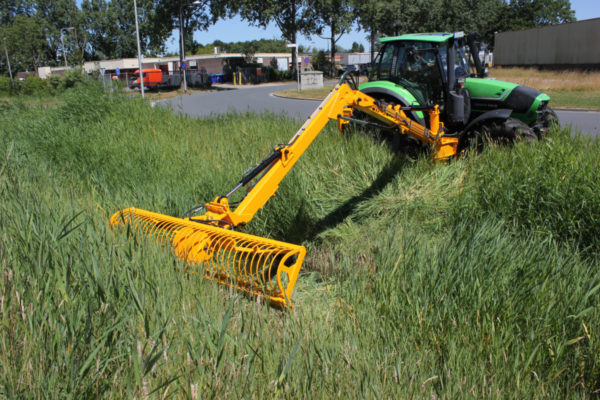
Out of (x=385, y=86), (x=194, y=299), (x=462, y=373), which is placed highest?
(x=385, y=86)

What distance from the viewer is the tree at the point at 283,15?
156ft

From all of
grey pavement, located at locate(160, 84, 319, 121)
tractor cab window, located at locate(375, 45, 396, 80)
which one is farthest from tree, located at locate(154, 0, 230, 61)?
tractor cab window, located at locate(375, 45, 396, 80)

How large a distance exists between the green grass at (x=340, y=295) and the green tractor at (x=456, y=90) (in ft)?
2.86

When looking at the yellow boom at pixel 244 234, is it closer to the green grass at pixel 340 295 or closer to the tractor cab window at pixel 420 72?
the green grass at pixel 340 295

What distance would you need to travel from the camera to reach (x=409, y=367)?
8.52ft

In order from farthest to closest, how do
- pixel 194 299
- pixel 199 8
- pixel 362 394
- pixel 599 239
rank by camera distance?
pixel 199 8 → pixel 599 239 → pixel 194 299 → pixel 362 394

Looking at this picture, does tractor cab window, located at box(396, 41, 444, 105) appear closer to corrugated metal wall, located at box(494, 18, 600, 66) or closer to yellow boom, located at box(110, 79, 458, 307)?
yellow boom, located at box(110, 79, 458, 307)

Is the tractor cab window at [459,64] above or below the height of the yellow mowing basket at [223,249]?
above

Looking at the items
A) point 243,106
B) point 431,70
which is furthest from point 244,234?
point 243,106

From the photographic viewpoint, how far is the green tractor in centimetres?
717

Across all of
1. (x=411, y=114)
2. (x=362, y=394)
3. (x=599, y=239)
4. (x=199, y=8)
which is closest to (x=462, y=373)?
(x=362, y=394)

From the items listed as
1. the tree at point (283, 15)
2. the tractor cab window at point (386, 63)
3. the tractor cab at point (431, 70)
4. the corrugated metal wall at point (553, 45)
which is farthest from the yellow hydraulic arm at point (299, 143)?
the tree at point (283, 15)

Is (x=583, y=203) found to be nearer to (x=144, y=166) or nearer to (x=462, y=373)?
(x=462, y=373)

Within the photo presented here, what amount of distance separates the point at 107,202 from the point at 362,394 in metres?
4.04
